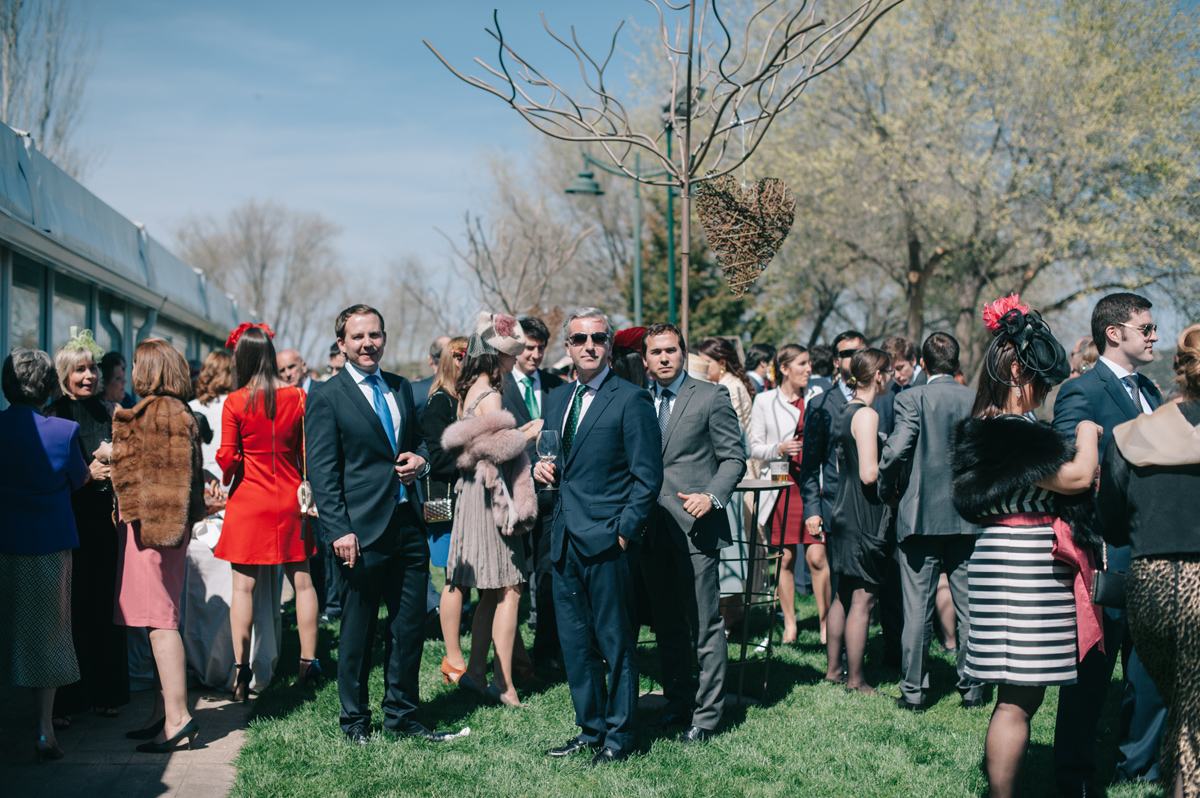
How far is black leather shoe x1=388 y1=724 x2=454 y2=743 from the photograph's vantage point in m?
4.74

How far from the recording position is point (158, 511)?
461 centimetres

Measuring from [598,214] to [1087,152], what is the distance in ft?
61.4

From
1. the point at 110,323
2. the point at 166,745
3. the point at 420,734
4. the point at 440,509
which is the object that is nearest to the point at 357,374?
the point at 440,509

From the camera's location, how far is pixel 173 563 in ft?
15.6

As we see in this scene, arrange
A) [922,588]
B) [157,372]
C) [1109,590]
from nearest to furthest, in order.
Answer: [1109,590] < [157,372] < [922,588]

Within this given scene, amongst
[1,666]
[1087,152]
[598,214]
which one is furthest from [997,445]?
[598,214]

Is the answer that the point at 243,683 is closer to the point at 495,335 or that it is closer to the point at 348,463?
the point at 348,463

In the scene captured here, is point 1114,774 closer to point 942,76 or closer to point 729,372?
point 729,372

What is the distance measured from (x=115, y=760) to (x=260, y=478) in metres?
1.62

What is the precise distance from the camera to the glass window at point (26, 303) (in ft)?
23.4

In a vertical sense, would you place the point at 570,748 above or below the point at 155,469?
below

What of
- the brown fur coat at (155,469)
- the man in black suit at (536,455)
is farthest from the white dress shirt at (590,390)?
the brown fur coat at (155,469)

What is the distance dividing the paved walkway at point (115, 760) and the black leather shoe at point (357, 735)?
22.4 inches

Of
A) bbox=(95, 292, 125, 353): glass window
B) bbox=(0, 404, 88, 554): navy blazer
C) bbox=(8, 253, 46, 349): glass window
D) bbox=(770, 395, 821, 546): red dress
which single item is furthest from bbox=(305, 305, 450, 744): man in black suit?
bbox=(95, 292, 125, 353): glass window
